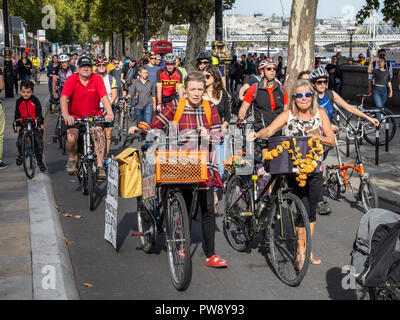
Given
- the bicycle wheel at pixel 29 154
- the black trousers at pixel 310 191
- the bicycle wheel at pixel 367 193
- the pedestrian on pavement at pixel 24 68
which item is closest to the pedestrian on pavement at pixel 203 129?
the black trousers at pixel 310 191

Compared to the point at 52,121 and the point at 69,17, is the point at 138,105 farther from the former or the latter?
the point at 69,17

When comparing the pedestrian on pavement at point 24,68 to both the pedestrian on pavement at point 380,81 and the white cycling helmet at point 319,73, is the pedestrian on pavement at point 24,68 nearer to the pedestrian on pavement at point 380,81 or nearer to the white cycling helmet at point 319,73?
the pedestrian on pavement at point 380,81

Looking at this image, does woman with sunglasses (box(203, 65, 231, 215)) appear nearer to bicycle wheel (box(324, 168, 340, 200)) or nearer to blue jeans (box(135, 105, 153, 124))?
bicycle wheel (box(324, 168, 340, 200))

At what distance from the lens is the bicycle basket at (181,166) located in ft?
17.7

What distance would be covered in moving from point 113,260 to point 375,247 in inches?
123

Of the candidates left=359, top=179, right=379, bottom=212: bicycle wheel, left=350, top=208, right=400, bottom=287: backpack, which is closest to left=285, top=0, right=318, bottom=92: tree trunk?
left=359, top=179, right=379, bottom=212: bicycle wheel

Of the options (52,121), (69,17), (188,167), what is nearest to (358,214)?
(188,167)

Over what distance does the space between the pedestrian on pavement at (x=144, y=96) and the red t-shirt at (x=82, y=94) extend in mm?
4162

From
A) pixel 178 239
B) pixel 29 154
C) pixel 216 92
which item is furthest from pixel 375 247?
pixel 29 154

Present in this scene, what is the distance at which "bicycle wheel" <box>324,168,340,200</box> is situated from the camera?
914 centimetres

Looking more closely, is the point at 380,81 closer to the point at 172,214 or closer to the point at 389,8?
the point at 389,8

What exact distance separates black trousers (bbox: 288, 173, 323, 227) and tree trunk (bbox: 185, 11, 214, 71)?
25733mm

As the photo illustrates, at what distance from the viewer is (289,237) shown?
5.62 metres

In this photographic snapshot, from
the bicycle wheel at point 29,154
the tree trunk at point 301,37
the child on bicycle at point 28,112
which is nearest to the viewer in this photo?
the bicycle wheel at point 29,154
